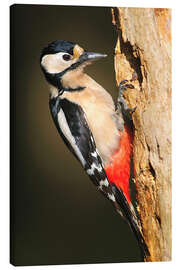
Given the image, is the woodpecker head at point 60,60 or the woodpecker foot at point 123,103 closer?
the woodpecker head at point 60,60

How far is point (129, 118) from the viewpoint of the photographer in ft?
12.7

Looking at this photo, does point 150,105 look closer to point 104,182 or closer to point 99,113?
point 99,113

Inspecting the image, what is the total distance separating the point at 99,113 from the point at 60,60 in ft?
1.35

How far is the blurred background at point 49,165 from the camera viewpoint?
3.66 m

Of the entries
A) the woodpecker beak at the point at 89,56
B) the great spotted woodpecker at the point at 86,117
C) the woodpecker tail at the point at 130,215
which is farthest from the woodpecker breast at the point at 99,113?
the woodpecker tail at the point at 130,215

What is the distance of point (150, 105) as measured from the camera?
153 inches

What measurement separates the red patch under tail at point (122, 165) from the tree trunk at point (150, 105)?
50 mm

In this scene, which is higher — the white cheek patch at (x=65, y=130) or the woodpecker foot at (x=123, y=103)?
the woodpecker foot at (x=123, y=103)

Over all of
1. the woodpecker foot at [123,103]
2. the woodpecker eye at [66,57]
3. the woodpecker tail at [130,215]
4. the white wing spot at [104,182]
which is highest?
the woodpecker eye at [66,57]

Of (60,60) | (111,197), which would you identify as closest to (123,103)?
(60,60)

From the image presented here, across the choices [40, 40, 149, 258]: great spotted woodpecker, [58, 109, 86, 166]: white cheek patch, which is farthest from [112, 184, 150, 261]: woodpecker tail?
[58, 109, 86, 166]: white cheek patch

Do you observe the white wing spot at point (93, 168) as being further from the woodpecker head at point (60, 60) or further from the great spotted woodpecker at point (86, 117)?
the woodpecker head at point (60, 60)

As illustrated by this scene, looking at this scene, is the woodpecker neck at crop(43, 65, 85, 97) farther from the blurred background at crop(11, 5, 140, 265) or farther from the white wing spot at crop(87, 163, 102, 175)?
the white wing spot at crop(87, 163, 102, 175)

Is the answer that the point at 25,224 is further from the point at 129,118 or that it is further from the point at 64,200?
the point at 129,118
